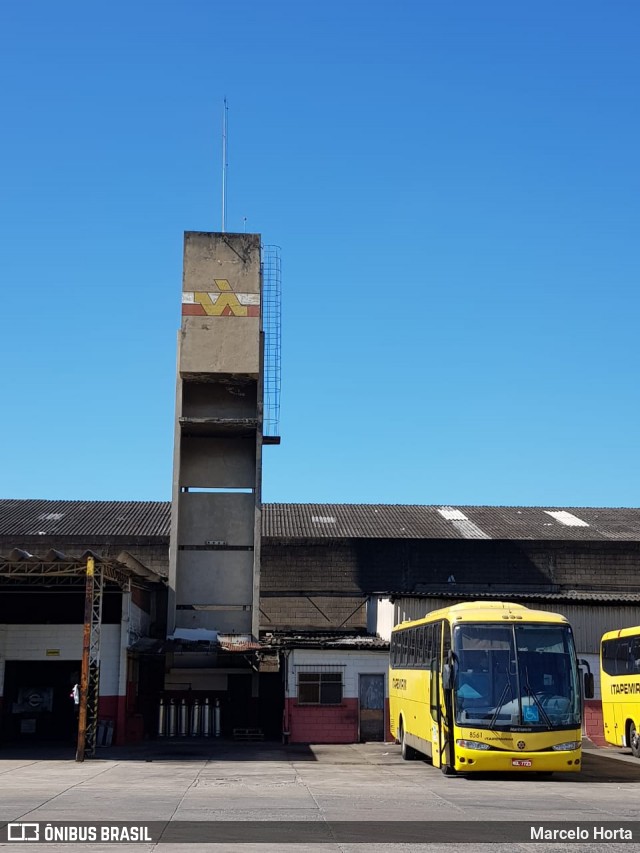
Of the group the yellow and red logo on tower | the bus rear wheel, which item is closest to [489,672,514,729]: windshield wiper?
the bus rear wheel

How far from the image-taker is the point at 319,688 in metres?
31.8

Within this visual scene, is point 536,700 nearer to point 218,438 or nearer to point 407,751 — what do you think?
point 407,751

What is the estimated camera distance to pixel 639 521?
53.7 meters

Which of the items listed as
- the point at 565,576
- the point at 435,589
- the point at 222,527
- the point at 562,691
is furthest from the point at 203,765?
the point at 565,576

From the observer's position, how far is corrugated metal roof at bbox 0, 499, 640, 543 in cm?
4841

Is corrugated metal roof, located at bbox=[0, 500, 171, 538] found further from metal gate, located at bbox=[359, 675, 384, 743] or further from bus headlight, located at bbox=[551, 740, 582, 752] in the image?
bus headlight, located at bbox=[551, 740, 582, 752]

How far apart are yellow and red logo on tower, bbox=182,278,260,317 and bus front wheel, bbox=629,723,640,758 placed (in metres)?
19.9

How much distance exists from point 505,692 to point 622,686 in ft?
29.5

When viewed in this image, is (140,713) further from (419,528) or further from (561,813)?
(561,813)

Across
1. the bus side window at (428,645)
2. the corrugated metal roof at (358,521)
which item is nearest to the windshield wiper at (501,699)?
the bus side window at (428,645)

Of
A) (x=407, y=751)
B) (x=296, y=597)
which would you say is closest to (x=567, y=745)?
(x=407, y=751)

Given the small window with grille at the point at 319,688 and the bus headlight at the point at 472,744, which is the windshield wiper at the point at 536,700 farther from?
the small window with grille at the point at 319,688

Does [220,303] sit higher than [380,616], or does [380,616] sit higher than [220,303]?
[220,303]

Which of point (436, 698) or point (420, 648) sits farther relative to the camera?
point (420, 648)
